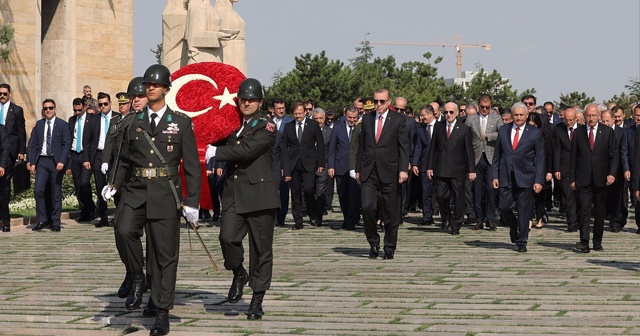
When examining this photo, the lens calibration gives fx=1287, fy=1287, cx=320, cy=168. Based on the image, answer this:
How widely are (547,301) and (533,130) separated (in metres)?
5.53

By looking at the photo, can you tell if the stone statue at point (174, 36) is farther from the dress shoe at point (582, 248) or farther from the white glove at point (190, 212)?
the white glove at point (190, 212)

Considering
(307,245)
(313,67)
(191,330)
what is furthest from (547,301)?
(313,67)

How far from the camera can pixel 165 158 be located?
32.9ft

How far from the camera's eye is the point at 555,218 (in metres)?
22.2

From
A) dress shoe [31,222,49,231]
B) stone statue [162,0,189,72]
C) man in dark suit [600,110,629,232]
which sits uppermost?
stone statue [162,0,189,72]

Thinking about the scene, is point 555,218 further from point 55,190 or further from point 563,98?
point 563,98

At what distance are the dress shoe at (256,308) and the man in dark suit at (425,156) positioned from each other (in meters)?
9.71

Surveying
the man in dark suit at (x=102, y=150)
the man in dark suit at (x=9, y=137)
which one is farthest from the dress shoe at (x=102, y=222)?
the man in dark suit at (x=9, y=137)

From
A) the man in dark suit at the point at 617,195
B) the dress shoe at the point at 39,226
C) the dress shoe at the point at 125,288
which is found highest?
the man in dark suit at the point at 617,195

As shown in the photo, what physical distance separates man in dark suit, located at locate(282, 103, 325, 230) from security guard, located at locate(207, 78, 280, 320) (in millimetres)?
9189

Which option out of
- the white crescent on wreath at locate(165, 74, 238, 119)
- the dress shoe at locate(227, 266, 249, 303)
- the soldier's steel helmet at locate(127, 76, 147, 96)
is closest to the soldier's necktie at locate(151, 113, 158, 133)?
the soldier's steel helmet at locate(127, 76, 147, 96)

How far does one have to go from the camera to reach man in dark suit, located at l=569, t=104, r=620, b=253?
52.2 feet

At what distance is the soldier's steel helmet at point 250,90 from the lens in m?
10.7

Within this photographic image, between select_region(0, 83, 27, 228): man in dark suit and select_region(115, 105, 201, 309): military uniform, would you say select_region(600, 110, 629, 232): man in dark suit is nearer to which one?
select_region(0, 83, 27, 228): man in dark suit
